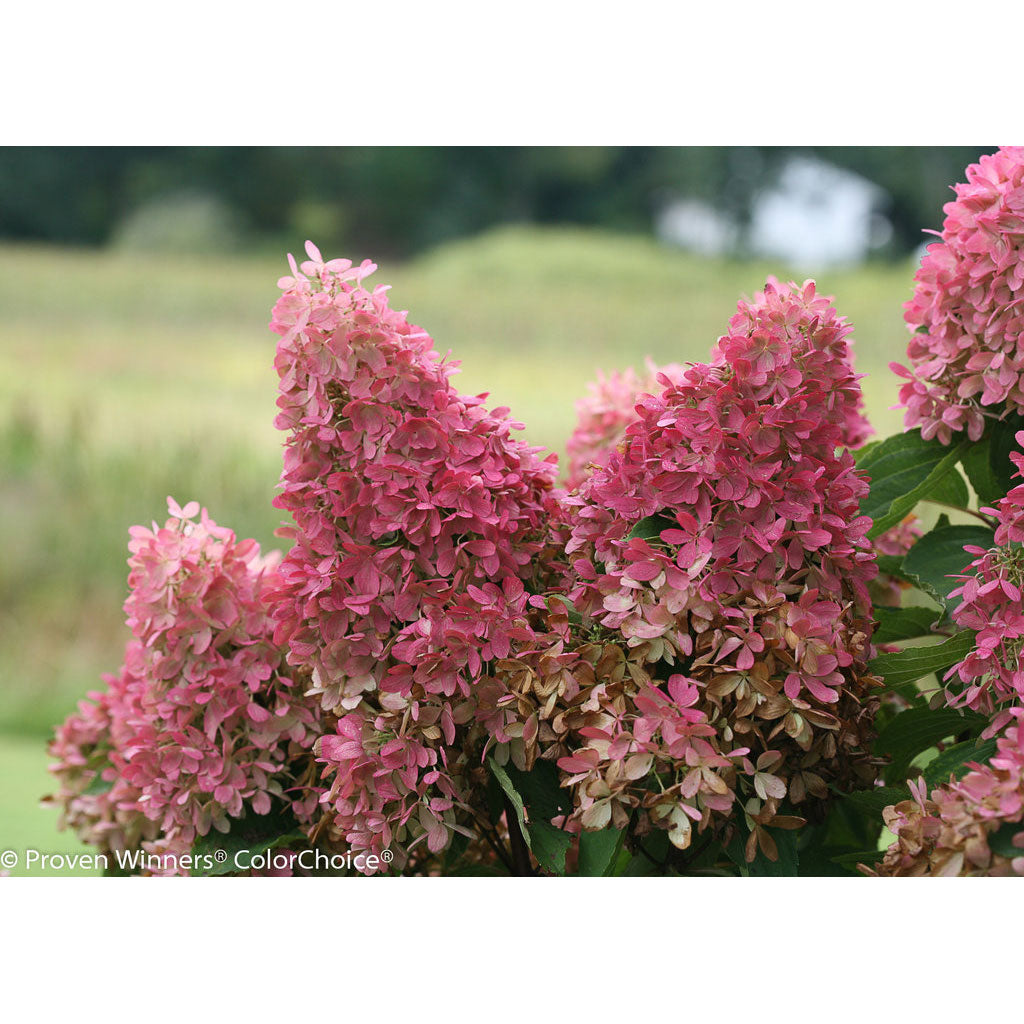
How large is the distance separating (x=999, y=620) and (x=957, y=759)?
0.33ft

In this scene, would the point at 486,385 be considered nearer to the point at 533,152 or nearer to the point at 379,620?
the point at 379,620

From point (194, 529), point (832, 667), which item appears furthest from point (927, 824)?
point (194, 529)

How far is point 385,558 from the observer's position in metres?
0.67

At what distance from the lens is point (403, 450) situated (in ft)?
2.23

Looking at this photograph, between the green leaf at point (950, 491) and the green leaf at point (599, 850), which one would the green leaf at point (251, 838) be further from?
the green leaf at point (950, 491)

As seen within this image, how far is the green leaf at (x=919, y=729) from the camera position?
0.71 meters

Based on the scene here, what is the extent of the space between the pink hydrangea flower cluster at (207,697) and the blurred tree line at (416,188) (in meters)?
4.37

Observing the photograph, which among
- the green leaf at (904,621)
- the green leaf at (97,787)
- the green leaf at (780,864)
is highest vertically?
the green leaf at (904,621)

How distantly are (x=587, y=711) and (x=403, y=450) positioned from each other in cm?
21

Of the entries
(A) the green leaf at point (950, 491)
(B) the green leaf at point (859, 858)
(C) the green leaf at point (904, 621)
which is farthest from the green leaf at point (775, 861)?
(A) the green leaf at point (950, 491)

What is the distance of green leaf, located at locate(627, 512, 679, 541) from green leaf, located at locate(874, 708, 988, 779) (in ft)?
0.73

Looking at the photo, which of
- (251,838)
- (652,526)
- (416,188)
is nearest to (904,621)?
(652,526)

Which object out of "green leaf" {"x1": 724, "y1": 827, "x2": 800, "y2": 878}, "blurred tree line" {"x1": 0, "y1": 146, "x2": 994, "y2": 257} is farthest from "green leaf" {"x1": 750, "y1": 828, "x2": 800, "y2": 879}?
"blurred tree line" {"x1": 0, "y1": 146, "x2": 994, "y2": 257}

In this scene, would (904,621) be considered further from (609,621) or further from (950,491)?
(609,621)
